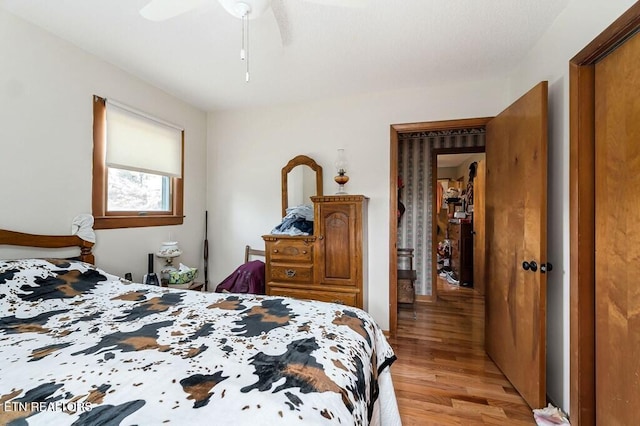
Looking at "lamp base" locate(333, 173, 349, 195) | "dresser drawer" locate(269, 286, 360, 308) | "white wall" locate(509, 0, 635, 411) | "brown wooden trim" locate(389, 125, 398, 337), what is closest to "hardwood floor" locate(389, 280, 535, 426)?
"brown wooden trim" locate(389, 125, 398, 337)

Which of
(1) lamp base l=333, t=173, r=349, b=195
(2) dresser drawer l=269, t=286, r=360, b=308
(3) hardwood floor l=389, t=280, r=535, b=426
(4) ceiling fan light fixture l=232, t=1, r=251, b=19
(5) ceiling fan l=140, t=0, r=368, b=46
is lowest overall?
(3) hardwood floor l=389, t=280, r=535, b=426

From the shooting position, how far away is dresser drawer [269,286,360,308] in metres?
2.58

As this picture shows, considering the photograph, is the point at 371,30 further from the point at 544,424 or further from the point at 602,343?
the point at 544,424

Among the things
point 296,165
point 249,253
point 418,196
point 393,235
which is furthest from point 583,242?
point 249,253

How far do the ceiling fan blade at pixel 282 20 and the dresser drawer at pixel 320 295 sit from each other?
2.05 metres

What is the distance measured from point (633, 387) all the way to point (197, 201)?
364 centimetres

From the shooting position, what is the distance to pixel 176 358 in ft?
3.20

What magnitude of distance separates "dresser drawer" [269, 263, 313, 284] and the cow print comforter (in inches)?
39.4

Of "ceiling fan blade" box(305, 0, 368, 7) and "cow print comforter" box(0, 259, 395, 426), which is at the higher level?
"ceiling fan blade" box(305, 0, 368, 7)

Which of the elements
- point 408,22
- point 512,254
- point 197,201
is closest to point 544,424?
point 512,254

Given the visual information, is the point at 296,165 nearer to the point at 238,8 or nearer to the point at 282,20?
the point at 282,20

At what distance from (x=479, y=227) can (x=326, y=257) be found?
3.20m

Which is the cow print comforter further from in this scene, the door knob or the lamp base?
the lamp base

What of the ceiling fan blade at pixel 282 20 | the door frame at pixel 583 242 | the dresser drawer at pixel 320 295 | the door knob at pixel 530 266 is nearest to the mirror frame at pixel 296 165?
the dresser drawer at pixel 320 295
